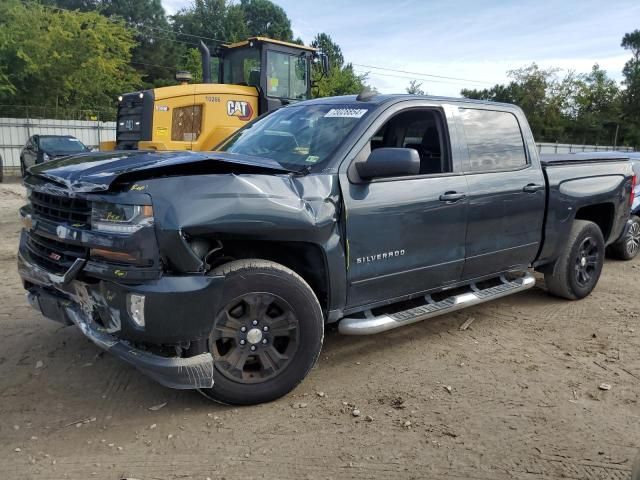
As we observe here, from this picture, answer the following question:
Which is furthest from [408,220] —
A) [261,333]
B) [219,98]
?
[219,98]

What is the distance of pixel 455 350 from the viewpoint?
4441 millimetres

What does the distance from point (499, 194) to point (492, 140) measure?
522mm

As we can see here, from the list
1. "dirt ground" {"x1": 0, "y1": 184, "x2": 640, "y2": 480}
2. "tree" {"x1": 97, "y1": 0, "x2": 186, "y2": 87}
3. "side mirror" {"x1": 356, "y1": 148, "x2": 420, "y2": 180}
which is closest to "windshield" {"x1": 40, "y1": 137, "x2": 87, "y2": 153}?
"dirt ground" {"x1": 0, "y1": 184, "x2": 640, "y2": 480}

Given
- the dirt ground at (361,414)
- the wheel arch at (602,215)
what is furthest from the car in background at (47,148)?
the wheel arch at (602,215)

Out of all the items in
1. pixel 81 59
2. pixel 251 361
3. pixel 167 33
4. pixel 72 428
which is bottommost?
pixel 72 428

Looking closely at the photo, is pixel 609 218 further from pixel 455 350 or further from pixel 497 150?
pixel 455 350

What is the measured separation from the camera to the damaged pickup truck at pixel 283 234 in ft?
9.91

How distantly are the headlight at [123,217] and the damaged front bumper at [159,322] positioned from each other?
310mm

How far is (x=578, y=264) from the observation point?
18.8 feet

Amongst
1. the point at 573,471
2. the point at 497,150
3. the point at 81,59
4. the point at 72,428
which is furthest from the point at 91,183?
the point at 81,59

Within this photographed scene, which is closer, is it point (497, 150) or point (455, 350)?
point (455, 350)

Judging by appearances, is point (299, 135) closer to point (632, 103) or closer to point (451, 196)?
point (451, 196)

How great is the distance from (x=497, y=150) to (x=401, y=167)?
1.62 metres

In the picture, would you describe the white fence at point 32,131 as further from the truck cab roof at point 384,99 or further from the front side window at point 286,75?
the truck cab roof at point 384,99
